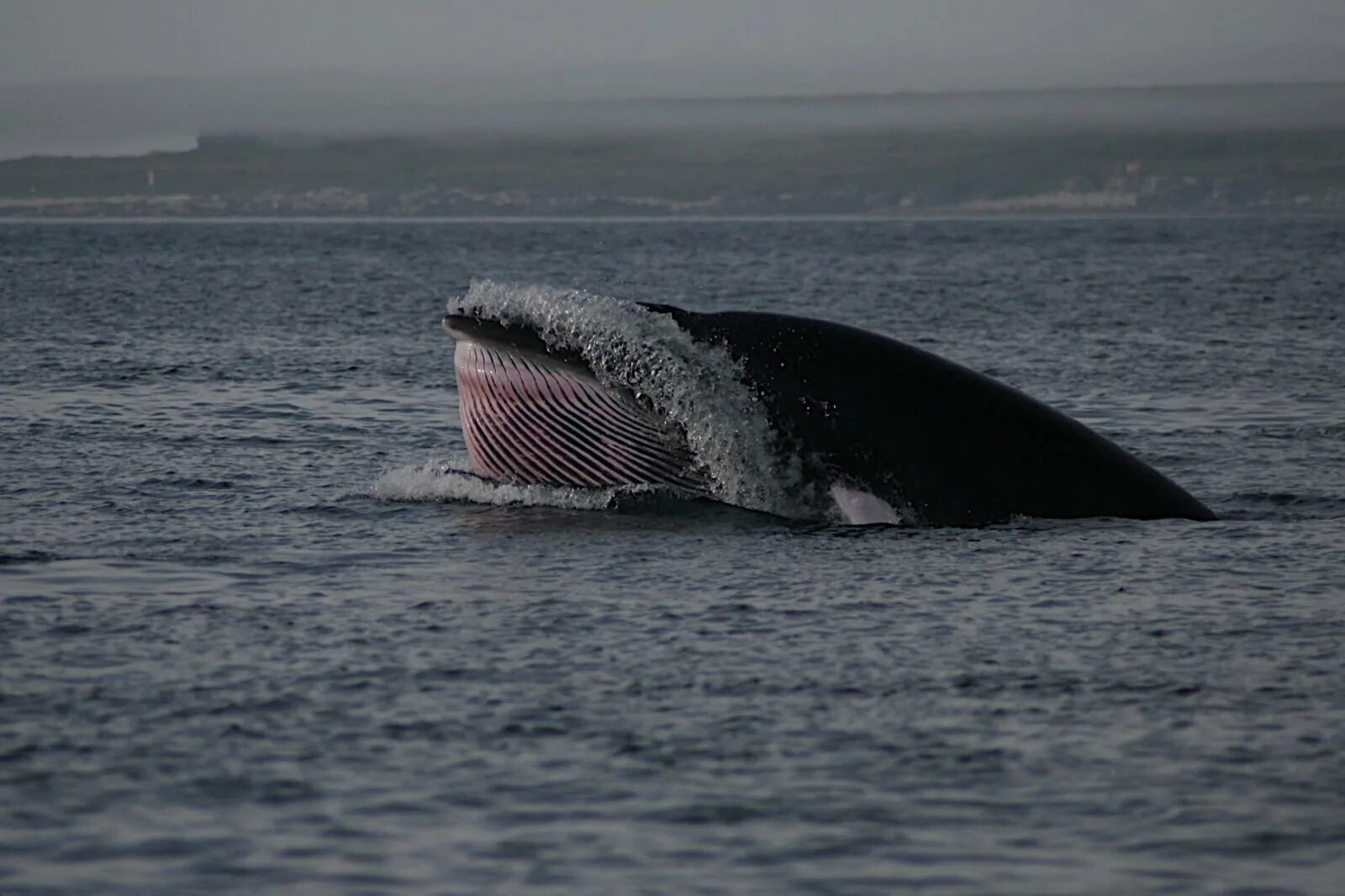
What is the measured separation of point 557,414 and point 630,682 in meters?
4.49

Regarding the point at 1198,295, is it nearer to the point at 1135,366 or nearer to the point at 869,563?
the point at 1135,366

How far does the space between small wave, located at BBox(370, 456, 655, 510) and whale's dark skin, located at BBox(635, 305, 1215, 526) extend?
130cm

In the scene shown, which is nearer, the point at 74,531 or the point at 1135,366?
the point at 74,531

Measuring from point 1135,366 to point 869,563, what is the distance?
60.1 ft

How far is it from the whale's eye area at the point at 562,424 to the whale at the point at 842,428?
0.04ft

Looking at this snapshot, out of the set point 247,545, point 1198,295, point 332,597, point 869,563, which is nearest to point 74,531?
point 247,545

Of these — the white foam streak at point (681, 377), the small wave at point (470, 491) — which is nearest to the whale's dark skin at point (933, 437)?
the white foam streak at point (681, 377)

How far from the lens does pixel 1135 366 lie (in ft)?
94.3

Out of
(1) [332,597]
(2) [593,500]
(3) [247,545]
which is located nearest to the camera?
(1) [332,597]

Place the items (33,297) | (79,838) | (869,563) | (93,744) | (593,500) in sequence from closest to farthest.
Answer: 1. (79,838)
2. (93,744)
3. (869,563)
4. (593,500)
5. (33,297)

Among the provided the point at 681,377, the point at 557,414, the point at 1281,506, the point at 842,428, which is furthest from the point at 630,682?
the point at 1281,506

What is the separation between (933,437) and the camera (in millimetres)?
12031

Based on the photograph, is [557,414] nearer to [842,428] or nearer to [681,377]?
[681,377]

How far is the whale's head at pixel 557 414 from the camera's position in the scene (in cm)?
1292
